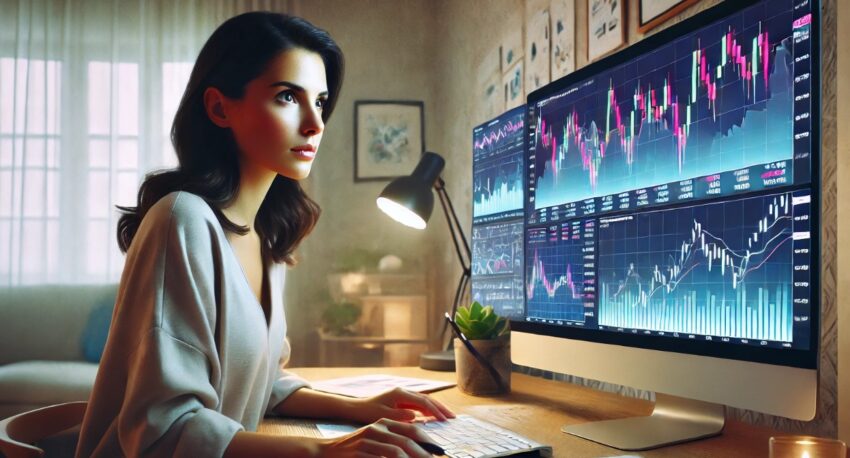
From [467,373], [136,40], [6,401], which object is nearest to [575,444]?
[467,373]

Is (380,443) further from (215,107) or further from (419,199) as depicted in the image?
(419,199)

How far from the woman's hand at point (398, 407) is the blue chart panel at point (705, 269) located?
0.26 metres

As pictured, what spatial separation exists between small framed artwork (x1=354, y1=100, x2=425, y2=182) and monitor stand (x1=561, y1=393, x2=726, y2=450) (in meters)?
2.79

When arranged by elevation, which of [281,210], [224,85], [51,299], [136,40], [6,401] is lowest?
[6,401]

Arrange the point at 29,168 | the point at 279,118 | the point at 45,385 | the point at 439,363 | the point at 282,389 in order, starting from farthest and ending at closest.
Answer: the point at 29,168
the point at 45,385
the point at 439,363
the point at 282,389
the point at 279,118

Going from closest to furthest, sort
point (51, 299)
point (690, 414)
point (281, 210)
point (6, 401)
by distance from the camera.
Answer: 1. point (690, 414)
2. point (281, 210)
3. point (6, 401)
4. point (51, 299)

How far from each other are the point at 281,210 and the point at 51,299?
294cm

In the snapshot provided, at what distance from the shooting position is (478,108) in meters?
2.67

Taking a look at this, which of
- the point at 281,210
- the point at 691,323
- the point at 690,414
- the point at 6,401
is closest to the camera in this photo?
the point at 691,323

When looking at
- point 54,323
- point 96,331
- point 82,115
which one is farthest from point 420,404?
point 82,115

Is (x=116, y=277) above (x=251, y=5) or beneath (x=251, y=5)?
beneath

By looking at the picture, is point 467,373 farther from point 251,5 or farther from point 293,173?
point 251,5

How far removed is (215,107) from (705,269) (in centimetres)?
70

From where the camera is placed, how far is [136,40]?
379cm
